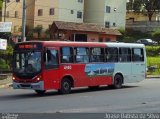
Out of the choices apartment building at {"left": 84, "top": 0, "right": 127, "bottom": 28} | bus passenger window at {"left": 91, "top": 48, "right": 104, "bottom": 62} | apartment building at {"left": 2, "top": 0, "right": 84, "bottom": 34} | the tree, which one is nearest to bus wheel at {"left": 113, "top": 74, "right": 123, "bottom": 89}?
bus passenger window at {"left": 91, "top": 48, "right": 104, "bottom": 62}

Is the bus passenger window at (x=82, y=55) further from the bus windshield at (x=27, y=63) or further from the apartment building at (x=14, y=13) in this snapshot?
the apartment building at (x=14, y=13)

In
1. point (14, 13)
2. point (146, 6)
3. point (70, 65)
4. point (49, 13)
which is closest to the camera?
point (70, 65)

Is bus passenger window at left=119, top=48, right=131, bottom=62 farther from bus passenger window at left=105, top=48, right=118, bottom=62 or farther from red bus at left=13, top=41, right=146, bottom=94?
bus passenger window at left=105, top=48, right=118, bottom=62

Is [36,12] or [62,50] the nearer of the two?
[62,50]

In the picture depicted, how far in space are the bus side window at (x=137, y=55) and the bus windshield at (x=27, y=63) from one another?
813 cm

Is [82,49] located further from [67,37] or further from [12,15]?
[12,15]

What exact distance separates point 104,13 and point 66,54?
6483cm

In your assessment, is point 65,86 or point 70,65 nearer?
point 65,86

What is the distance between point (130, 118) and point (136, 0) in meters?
98.5

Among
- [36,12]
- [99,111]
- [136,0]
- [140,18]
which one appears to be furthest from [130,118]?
[140,18]

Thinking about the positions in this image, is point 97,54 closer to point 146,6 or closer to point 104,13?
point 104,13

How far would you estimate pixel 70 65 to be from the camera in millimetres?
26234

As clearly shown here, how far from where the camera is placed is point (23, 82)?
2508cm

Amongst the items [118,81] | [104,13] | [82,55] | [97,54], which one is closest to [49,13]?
[104,13]
